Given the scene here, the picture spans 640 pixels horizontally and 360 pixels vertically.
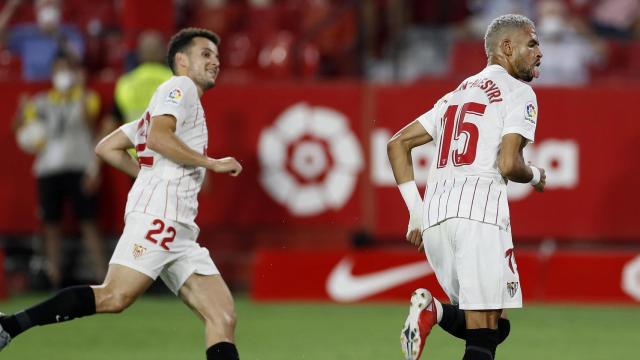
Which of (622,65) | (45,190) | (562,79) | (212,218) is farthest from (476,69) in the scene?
(45,190)

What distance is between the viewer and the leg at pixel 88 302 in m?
6.50

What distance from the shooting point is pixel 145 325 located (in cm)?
1005

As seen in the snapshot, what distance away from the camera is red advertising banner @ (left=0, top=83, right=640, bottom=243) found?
12.4 meters

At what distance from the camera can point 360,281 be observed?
464 inches

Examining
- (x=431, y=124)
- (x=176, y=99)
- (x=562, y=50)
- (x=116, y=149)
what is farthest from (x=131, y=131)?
(x=562, y=50)

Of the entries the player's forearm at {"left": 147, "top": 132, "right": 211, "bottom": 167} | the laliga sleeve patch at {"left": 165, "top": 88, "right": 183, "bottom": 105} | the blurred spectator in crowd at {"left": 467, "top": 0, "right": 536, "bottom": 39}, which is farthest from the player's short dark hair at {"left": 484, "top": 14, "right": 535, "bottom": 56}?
the blurred spectator in crowd at {"left": 467, "top": 0, "right": 536, "bottom": 39}

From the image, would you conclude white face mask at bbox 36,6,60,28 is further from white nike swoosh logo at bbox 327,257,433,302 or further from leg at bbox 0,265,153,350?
leg at bbox 0,265,153,350

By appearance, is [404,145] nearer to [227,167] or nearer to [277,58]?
[227,167]

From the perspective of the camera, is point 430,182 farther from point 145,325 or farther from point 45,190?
point 45,190

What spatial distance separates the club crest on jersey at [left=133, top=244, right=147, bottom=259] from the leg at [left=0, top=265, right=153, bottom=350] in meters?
0.09

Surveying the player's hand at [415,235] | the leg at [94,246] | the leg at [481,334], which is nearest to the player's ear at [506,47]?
the player's hand at [415,235]

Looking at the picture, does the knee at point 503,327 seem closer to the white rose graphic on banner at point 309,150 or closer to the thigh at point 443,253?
the thigh at point 443,253

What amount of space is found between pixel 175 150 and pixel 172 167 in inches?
11.6

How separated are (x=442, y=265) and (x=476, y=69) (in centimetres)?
707
